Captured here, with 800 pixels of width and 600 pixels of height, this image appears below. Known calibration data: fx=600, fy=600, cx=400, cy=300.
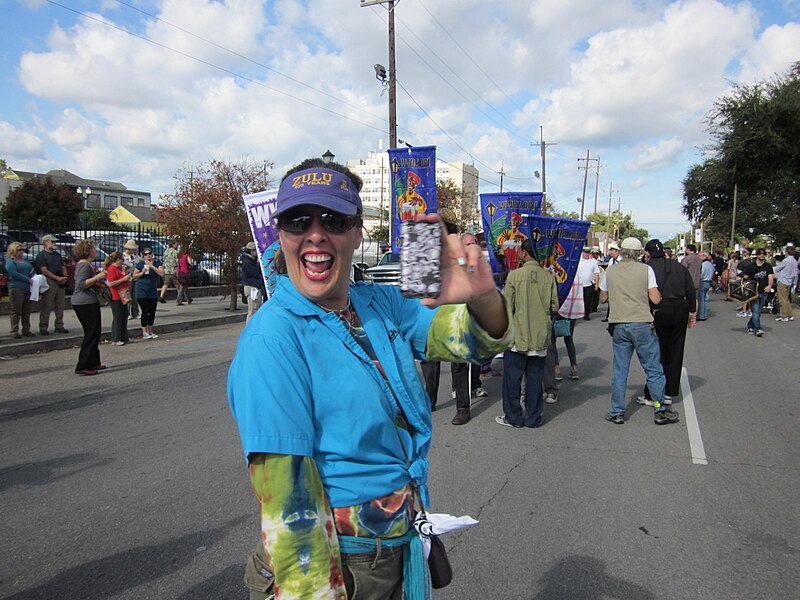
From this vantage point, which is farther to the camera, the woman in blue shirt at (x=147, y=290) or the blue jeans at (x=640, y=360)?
the woman in blue shirt at (x=147, y=290)

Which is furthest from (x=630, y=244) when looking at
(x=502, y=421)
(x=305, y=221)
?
(x=305, y=221)

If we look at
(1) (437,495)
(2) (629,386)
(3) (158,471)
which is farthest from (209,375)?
(2) (629,386)

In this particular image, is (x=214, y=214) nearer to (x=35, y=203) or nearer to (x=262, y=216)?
(x=262, y=216)

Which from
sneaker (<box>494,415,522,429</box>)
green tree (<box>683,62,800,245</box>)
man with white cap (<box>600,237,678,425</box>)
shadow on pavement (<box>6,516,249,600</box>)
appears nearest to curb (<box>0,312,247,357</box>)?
shadow on pavement (<box>6,516,249,600</box>)

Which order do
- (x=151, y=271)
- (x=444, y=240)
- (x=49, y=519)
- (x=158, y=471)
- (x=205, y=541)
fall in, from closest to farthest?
(x=444, y=240) → (x=205, y=541) → (x=49, y=519) → (x=158, y=471) → (x=151, y=271)

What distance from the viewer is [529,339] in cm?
624

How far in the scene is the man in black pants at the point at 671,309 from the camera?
7012 mm

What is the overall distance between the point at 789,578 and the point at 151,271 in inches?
459

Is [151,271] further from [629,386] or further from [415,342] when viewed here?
[415,342]

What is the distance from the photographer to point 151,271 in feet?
40.1

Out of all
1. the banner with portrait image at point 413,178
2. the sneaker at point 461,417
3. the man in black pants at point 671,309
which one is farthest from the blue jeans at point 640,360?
the banner with portrait image at point 413,178

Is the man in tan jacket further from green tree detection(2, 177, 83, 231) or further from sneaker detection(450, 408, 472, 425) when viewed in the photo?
green tree detection(2, 177, 83, 231)

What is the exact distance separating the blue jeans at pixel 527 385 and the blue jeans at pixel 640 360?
884 millimetres

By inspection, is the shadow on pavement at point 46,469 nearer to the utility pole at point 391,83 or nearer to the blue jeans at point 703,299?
the blue jeans at point 703,299
